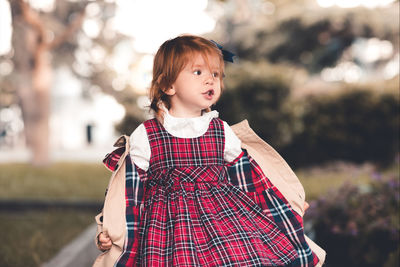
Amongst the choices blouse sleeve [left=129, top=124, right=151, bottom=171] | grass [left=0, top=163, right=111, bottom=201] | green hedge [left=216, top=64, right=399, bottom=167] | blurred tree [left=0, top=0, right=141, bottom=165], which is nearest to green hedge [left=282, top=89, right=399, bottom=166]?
green hedge [left=216, top=64, right=399, bottom=167]

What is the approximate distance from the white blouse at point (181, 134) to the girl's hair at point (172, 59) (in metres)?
0.11

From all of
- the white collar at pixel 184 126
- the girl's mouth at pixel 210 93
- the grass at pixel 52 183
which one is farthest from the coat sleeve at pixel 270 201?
the grass at pixel 52 183

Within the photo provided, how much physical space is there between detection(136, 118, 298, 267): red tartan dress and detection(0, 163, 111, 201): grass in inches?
173

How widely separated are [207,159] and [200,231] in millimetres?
425

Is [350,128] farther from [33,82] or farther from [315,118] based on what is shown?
[33,82]

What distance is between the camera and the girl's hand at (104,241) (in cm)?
191

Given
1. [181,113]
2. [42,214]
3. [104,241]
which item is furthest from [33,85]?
[104,241]

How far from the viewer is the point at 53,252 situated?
3807mm

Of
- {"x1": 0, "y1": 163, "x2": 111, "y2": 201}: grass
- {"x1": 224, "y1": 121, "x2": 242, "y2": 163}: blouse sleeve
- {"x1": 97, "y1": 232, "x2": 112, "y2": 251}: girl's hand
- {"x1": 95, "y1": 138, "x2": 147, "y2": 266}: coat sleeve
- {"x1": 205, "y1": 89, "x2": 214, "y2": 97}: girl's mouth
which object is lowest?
{"x1": 0, "y1": 163, "x2": 111, "y2": 201}: grass

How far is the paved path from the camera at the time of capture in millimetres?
3236

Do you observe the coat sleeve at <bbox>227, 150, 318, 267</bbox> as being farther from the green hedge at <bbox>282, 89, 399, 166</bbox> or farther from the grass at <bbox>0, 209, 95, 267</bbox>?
the green hedge at <bbox>282, 89, 399, 166</bbox>

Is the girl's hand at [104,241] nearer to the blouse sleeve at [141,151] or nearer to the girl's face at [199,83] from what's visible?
the blouse sleeve at [141,151]

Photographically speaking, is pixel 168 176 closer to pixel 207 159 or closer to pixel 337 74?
pixel 207 159

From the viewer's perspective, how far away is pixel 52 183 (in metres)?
7.77
